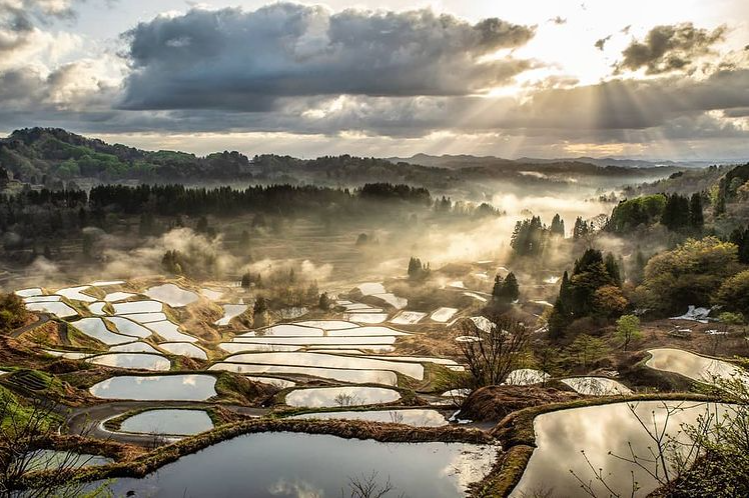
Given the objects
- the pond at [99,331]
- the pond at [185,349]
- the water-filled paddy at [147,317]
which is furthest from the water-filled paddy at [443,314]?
the pond at [99,331]

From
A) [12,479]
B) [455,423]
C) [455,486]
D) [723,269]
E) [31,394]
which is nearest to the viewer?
[12,479]

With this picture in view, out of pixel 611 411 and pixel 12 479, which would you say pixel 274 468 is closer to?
pixel 12 479

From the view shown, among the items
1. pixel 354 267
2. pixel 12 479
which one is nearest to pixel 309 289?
pixel 354 267

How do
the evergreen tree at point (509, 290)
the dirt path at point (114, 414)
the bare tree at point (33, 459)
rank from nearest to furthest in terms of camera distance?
the bare tree at point (33, 459) → the dirt path at point (114, 414) → the evergreen tree at point (509, 290)

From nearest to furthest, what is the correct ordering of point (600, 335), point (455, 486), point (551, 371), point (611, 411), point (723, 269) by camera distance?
point (455, 486) < point (611, 411) < point (551, 371) < point (600, 335) < point (723, 269)

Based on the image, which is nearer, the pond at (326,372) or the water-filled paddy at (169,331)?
the pond at (326,372)

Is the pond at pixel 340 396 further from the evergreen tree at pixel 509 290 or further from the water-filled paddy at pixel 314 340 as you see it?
the evergreen tree at pixel 509 290
